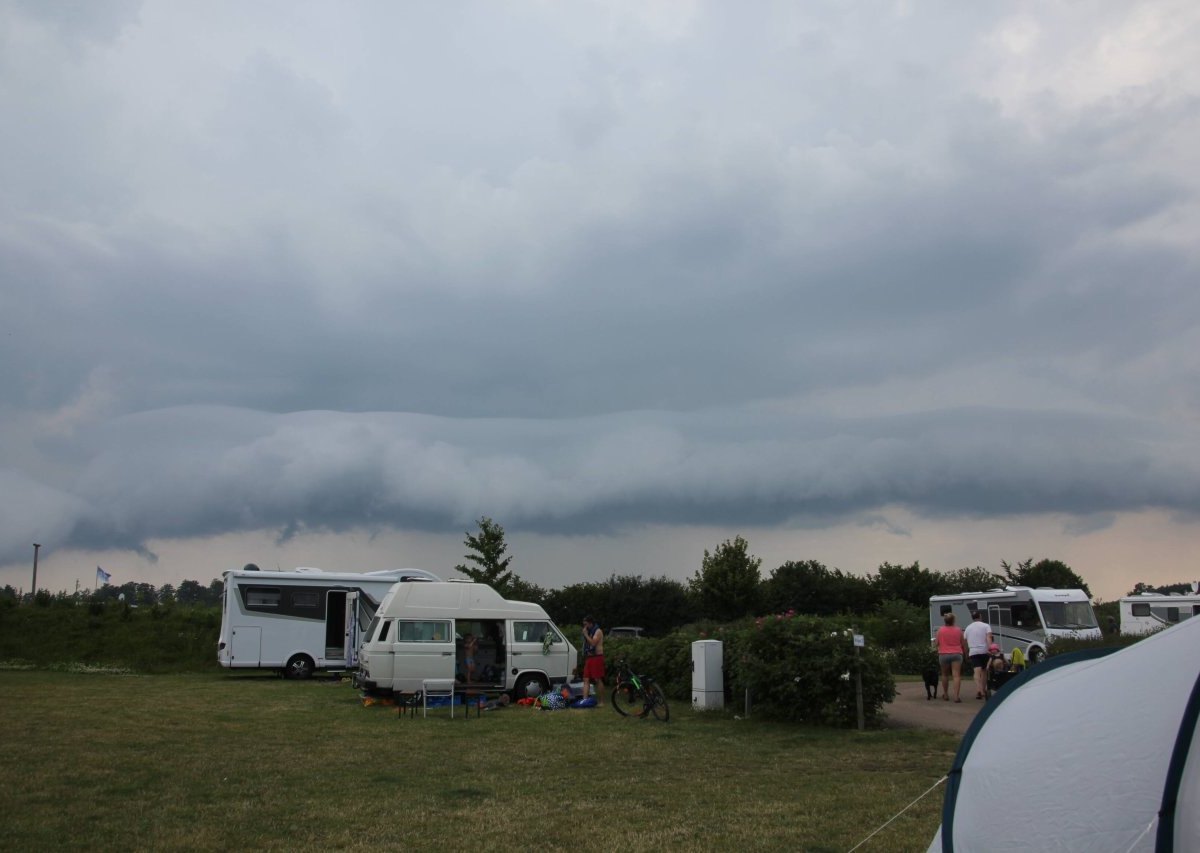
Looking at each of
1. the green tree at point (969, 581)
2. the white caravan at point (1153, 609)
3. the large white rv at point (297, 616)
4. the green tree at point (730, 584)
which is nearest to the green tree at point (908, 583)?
the green tree at point (969, 581)

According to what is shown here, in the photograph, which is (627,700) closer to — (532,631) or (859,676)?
(532,631)

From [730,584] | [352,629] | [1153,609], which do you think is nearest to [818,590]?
[730,584]

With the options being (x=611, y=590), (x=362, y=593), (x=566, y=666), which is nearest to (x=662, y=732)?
(x=566, y=666)

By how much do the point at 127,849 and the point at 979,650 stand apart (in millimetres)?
14199

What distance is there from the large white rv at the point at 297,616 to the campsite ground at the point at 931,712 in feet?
41.3

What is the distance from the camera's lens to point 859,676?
1316cm

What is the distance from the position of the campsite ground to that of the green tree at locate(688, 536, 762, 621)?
76.9 feet

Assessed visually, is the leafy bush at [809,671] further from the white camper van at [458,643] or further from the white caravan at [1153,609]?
the white caravan at [1153,609]

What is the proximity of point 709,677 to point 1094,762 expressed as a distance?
11.0m

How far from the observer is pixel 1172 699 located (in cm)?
470

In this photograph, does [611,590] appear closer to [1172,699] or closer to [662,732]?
[662,732]

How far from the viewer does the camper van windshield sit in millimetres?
25516

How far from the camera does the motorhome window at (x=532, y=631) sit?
18.7 meters

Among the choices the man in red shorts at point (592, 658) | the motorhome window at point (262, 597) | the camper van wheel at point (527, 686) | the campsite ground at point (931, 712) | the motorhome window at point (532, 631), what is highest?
the motorhome window at point (262, 597)
